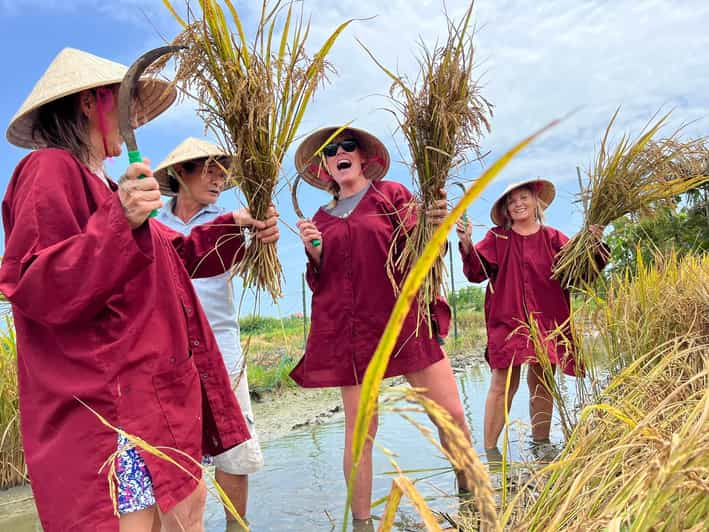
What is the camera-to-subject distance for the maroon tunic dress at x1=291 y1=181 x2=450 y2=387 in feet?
10.7

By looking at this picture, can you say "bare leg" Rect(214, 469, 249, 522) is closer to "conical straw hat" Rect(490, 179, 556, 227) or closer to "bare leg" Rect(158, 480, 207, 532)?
"bare leg" Rect(158, 480, 207, 532)

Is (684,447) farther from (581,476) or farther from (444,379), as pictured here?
(444,379)

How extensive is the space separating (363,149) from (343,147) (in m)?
0.23

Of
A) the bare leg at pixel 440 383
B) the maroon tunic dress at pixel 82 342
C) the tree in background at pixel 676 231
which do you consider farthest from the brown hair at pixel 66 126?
the tree in background at pixel 676 231

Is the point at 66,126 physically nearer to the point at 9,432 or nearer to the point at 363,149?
the point at 363,149

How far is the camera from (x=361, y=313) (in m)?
3.29

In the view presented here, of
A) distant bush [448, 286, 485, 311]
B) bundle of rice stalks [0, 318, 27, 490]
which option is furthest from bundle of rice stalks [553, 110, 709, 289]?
distant bush [448, 286, 485, 311]

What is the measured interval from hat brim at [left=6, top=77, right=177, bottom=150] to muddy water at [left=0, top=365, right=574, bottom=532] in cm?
164

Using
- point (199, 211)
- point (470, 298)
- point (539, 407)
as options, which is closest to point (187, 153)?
point (199, 211)

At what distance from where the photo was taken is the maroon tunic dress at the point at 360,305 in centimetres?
327

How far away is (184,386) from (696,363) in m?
2.27

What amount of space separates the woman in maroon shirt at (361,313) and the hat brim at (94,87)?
1000 mm

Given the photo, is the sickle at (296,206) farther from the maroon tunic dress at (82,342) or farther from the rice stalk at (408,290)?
the rice stalk at (408,290)

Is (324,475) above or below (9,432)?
below
